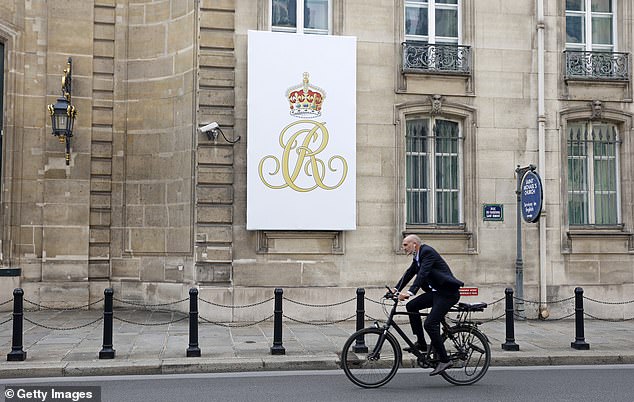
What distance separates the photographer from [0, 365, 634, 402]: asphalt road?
28.3 feet

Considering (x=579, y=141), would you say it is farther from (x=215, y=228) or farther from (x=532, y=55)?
(x=215, y=228)

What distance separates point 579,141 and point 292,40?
6770mm

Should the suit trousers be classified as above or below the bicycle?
above

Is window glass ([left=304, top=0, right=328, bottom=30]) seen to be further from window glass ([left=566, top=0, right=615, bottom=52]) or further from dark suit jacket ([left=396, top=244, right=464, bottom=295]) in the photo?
dark suit jacket ([left=396, top=244, right=464, bottom=295])

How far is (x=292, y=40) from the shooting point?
48.8 feet

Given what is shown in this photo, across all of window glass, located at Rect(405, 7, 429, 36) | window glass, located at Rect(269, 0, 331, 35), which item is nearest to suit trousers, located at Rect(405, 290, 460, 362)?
window glass, located at Rect(269, 0, 331, 35)

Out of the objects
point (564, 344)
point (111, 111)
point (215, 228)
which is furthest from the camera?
point (111, 111)

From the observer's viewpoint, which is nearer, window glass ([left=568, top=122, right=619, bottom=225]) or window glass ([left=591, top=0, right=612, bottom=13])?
window glass ([left=568, top=122, right=619, bottom=225])

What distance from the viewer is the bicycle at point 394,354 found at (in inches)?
355

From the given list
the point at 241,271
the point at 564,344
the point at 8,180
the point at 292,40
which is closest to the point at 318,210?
the point at 241,271

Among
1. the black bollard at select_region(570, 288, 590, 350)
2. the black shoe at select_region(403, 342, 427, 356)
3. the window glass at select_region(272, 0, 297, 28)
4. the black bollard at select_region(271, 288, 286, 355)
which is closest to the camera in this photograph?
the black shoe at select_region(403, 342, 427, 356)

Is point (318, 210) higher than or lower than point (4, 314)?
higher

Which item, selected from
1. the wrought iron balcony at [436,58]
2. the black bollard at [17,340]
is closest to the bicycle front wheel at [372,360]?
the black bollard at [17,340]

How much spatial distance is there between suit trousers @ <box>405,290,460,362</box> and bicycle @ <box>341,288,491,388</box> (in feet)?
0.44
